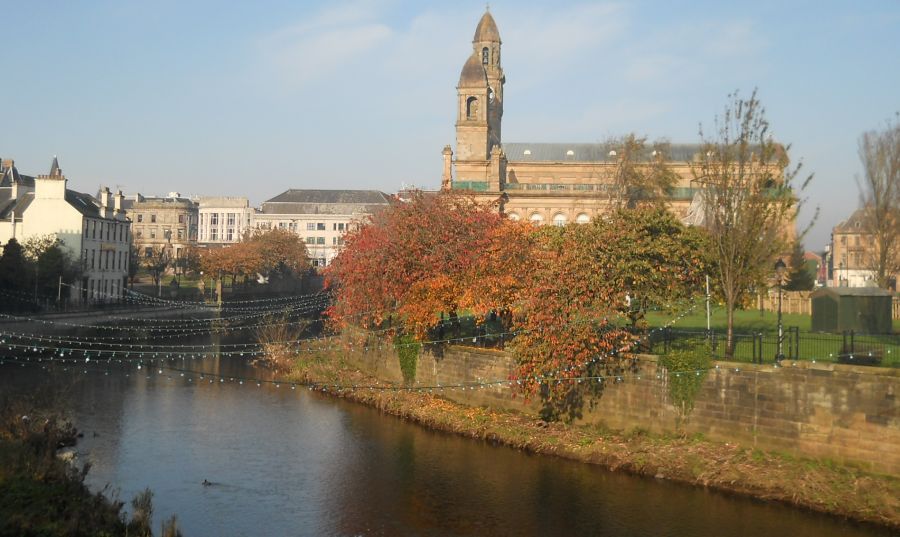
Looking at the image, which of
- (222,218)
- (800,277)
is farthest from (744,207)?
(222,218)

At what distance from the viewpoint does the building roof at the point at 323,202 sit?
120 meters

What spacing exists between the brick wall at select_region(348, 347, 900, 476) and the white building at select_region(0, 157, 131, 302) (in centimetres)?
4381

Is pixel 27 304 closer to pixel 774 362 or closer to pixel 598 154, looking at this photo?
pixel 774 362

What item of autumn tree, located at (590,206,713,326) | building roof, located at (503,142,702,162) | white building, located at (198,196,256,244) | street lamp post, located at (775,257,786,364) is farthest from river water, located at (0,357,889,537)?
white building, located at (198,196,256,244)

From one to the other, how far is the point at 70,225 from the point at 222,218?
70.9 meters

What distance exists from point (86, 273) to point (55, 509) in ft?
161

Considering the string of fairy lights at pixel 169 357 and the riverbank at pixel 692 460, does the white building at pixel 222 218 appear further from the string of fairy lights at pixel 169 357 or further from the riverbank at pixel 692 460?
the riverbank at pixel 692 460

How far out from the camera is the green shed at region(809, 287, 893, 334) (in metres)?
30.2

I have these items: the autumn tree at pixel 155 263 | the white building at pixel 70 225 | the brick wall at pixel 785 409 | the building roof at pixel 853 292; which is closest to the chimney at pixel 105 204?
the white building at pixel 70 225

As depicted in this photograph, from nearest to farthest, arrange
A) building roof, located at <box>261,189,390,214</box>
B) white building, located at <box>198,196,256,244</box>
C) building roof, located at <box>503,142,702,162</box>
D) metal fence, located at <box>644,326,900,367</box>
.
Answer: metal fence, located at <box>644,326,900,367</box> < building roof, located at <box>503,142,702,162</box> < building roof, located at <box>261,189,390,214</box> < white building, located at <box>198,196,256,244</box>

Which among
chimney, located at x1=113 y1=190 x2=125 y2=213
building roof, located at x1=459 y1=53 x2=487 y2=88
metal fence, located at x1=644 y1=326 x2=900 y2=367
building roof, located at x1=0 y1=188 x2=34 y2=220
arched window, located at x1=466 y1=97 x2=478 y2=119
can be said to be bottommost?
metal fence, located at x1=644 y1=326 x2=900 y2=367

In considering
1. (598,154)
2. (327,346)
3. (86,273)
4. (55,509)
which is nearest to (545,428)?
(55,509)

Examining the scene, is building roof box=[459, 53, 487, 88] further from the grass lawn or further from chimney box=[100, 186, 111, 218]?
the grass lawn

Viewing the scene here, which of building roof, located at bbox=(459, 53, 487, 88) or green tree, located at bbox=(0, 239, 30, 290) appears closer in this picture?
green tree, located at bbox=(0, 239, 30, 290)
